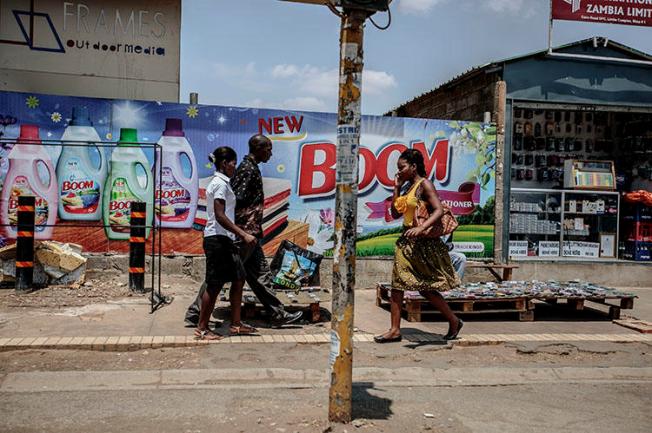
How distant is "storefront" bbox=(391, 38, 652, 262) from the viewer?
11.9 meters

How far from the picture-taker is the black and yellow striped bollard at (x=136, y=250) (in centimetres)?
909

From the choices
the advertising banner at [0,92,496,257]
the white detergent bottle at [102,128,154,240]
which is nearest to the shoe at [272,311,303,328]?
the advertising banner at [0,92,496,257]

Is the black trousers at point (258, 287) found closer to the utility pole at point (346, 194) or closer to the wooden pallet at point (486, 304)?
the wooden pallet at point (486, 304)

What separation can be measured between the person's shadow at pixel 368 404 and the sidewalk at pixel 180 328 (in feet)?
4.92

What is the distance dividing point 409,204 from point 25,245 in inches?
210

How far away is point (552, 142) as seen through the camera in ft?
43.2

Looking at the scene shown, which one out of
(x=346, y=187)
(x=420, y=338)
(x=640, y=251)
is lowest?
(x=420, y=338)

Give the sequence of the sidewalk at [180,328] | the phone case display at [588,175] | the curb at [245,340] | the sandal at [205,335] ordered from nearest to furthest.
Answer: the curb at [245,340], the sidewalk at [180,328], the sandal at [205,335], the phone case display at [588,175]

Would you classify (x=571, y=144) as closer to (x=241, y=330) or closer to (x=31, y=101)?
(x=241, y=330)

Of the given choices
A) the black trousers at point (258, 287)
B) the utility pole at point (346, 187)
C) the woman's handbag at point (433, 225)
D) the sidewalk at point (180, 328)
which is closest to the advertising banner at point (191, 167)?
the sidewalk at point (180, 328)

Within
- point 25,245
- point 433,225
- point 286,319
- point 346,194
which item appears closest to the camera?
point 346,194

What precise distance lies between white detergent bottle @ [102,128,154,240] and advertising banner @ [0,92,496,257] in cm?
2

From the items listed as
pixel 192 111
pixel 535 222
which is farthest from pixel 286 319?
pixel 535 222

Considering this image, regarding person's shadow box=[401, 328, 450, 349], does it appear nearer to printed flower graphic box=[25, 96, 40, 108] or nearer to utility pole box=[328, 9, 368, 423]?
utility pole box=[328, 9, 368, 423]
